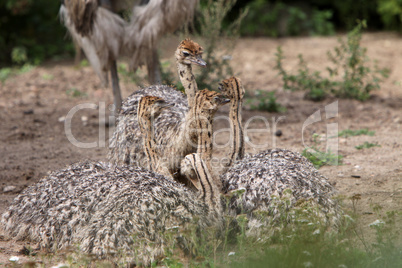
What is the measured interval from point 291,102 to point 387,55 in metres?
3.52

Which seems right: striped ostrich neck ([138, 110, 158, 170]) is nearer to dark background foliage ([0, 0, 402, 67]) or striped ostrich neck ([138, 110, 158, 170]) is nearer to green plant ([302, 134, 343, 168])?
green plant ([302, 134, 343, 168])

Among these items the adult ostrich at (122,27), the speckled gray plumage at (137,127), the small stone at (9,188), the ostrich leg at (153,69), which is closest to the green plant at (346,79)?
the ostrich leg at (153,69)

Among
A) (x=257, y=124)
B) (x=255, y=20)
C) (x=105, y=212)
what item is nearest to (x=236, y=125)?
(x=105, y=212)

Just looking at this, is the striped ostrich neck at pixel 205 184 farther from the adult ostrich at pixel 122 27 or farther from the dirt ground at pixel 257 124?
the adult ostrich at pixel 122 27

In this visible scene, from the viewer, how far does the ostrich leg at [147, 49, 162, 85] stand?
7496mm

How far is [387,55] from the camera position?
11453 mm

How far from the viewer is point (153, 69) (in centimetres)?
760

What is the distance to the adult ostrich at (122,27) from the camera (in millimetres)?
7039

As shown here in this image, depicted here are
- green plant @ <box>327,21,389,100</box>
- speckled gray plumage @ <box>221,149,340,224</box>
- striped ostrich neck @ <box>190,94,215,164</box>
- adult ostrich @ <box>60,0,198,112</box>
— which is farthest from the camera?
green plant @ <box>327,21,389,100</box>

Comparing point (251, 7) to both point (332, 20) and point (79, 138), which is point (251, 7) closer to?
point (332, 20)

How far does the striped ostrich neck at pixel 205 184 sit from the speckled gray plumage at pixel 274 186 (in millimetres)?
157

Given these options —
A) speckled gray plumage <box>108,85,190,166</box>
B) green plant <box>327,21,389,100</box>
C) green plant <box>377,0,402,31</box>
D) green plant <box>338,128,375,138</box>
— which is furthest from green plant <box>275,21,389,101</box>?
green plant <box>377,0,402,31</box>

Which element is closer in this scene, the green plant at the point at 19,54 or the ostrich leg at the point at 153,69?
the ostrich leg at the point at 153,69

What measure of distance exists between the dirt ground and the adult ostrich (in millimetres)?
942
